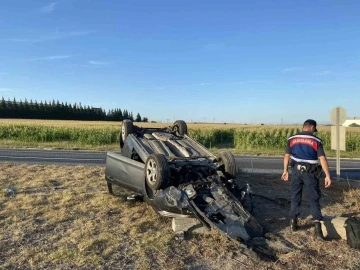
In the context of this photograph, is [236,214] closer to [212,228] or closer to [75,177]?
[212,228]

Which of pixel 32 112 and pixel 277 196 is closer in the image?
pixel 277 196

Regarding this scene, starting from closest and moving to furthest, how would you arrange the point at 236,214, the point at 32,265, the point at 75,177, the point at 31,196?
1. the point at 32,265
2. the point at 236,214
3. the point at 31,196
4. the point at 75,177

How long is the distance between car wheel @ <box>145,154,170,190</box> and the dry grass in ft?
2.13

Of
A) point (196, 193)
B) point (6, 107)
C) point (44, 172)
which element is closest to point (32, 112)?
point (6, 107)

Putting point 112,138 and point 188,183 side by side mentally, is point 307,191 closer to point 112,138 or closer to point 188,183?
point 188,183

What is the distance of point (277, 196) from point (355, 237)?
3152mm

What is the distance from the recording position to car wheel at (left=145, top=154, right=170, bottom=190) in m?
5.61

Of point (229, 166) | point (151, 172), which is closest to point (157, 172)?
point (151, 172)

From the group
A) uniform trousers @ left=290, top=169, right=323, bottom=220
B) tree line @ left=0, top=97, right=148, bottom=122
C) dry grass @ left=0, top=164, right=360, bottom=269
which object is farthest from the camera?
tree line @ left=0, top=97, right=148, bottom=122

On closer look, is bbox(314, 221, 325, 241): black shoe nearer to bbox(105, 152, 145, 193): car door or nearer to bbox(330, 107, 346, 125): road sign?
bbox(105, 152, 145, 193): car door

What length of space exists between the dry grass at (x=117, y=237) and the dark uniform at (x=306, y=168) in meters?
0.48

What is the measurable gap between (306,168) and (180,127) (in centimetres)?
354

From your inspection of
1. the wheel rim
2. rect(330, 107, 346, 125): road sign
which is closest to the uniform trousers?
the wheel rim

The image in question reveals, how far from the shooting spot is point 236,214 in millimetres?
5355
